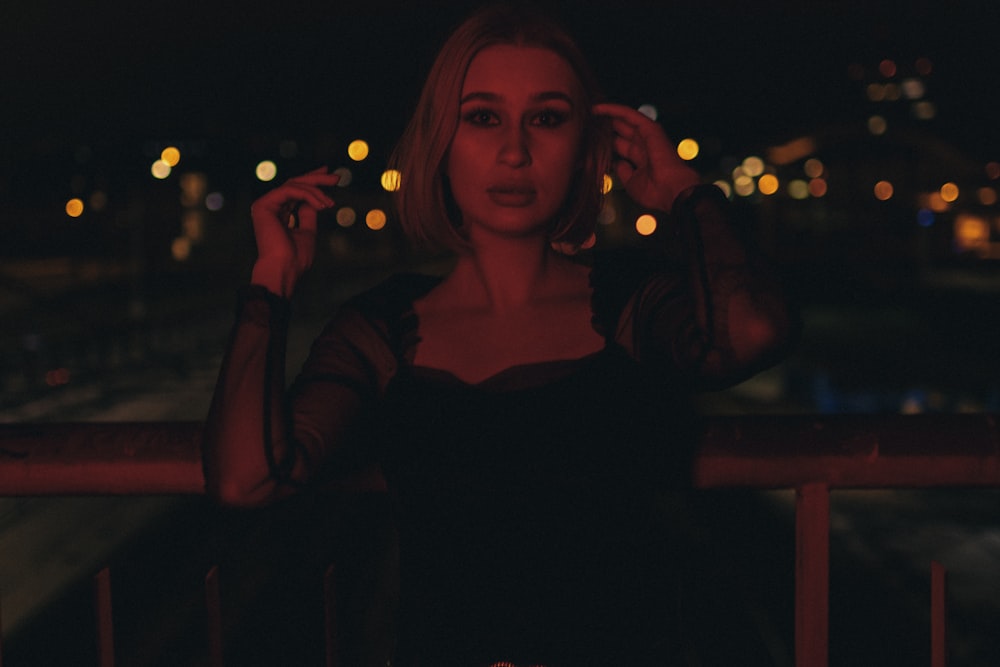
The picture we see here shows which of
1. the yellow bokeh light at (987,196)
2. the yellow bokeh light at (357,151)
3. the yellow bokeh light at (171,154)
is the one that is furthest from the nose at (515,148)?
the yellow bokeh light at (987,196)

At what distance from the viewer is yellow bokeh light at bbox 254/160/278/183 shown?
2373mm

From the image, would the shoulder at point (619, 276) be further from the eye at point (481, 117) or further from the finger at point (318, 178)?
the finger at point (318, 178)

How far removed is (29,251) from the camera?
189ft

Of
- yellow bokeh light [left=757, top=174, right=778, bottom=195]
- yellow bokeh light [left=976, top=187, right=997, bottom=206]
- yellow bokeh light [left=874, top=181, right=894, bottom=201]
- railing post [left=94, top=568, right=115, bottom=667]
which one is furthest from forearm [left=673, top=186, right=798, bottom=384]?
yellow bokeh light [left=976, top=187, right=997, bottom=206]

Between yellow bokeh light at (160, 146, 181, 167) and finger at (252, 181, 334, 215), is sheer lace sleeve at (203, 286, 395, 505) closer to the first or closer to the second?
finger at (252, 181, 334, 215)

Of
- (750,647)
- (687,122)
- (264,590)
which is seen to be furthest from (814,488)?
(687,122)

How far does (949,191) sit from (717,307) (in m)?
71.8

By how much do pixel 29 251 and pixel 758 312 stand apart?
202ft

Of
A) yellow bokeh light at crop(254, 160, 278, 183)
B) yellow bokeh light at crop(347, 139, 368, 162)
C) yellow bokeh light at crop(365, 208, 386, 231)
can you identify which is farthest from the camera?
yellow bokeh light at crop(365, 208, 386, 231)

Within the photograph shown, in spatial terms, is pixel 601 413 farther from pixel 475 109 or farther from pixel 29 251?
pixel 29 251

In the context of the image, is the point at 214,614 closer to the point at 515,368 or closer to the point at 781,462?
the point at 515,368

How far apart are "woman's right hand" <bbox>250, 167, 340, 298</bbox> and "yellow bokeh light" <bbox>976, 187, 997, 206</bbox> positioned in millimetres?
76904

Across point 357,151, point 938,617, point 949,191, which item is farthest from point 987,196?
point 938,617

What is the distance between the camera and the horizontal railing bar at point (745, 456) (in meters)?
1.96
